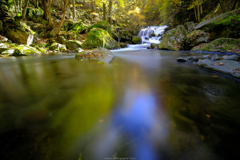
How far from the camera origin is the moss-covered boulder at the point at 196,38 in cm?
1002

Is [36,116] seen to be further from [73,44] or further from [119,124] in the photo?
[73,44]

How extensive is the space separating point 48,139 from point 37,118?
513 mm

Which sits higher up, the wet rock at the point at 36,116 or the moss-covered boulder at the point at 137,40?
the moss-covered boulder at the point at 137,40

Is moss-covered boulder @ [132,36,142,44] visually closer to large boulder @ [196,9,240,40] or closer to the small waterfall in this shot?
the small waterfall

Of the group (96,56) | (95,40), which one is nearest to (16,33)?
(95,40)

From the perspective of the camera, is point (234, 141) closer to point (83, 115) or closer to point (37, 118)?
point (83, 115)

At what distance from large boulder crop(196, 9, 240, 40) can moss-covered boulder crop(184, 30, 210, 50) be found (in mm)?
655

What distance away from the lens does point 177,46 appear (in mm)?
11750

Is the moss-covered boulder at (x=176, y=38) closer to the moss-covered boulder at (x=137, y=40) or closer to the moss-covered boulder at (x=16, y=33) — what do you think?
the moss-covered boulder at (x=137, y=40)

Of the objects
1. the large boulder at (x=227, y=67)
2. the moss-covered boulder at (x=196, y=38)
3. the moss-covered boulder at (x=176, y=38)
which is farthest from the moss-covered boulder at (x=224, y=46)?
the large boulder at (x=227, y=67)

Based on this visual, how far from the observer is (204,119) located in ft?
4.99

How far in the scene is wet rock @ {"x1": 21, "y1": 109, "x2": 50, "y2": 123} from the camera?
1.51m

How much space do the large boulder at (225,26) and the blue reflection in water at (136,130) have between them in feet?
38.2

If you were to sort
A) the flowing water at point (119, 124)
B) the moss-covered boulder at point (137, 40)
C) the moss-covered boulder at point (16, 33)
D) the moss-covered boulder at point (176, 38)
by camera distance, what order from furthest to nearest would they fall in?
the moss-covered boulder at point (137, 40) < the moss-covered boulder at point (176, 38) < the moss-covered boulder at point (16, 33) < the flowing water at point (119, 124)
